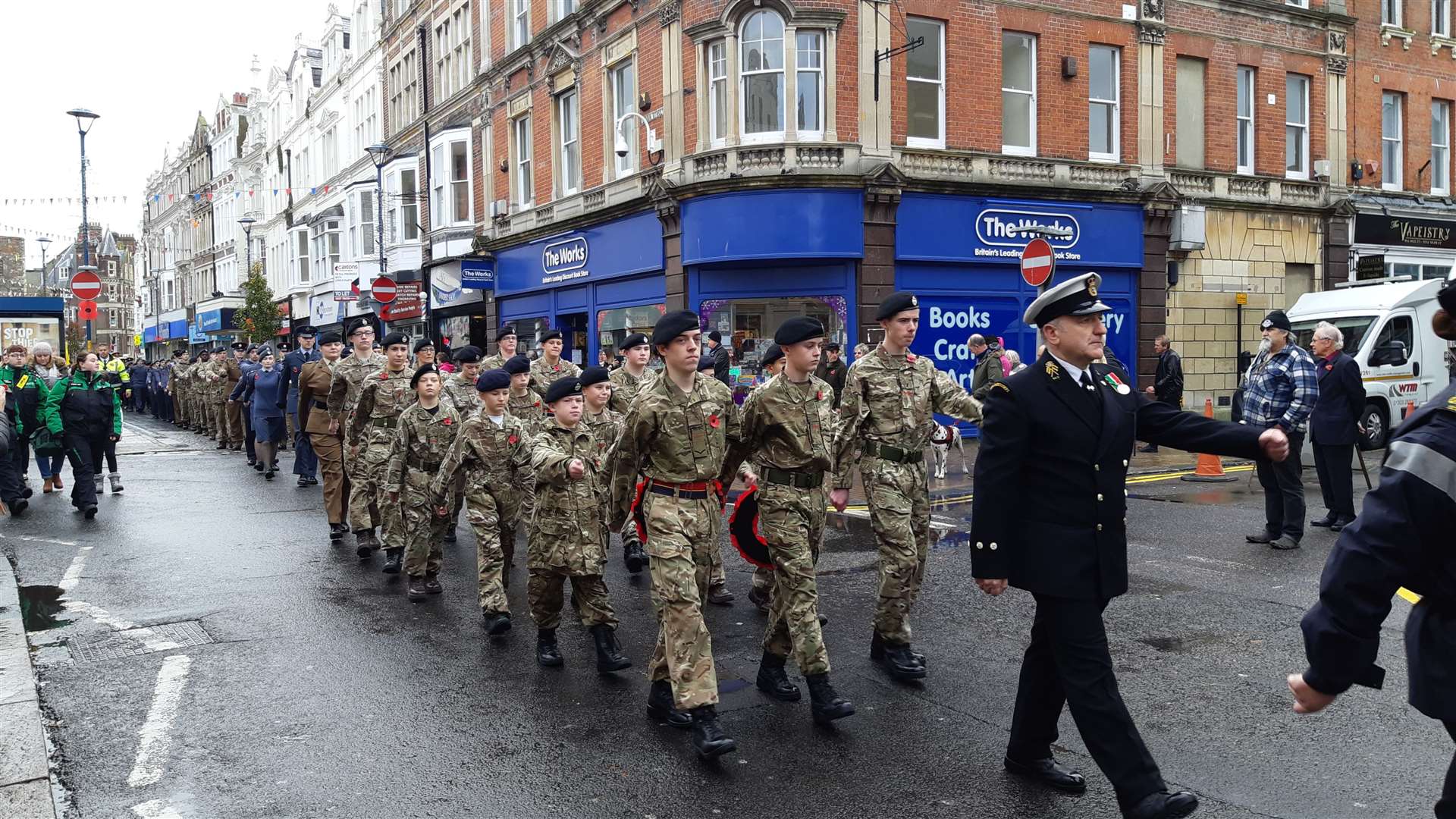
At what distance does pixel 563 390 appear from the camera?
648cm

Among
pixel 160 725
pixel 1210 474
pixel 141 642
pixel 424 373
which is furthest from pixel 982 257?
pixel 160 725

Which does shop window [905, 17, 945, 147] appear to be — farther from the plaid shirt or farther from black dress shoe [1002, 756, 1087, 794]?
black dress shoe [1002, 756, 1087, 794]

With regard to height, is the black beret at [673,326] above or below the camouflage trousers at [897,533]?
above

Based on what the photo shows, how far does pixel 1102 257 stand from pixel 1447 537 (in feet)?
65.5

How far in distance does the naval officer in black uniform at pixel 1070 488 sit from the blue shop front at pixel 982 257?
15300 mm

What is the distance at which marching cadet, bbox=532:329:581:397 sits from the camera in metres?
10.7

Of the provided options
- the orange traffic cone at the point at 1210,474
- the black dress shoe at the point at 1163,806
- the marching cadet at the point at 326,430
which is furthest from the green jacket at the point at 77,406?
the orange traffic cone at the point at 1210,474

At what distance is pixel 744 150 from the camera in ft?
62.3

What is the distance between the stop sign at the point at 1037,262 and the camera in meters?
14.0

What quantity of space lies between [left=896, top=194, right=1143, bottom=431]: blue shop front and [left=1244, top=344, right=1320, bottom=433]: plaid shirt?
31.0 ft

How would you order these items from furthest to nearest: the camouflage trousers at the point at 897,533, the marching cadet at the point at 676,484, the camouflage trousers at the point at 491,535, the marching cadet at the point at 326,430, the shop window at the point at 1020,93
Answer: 1. the shop window at the point at 1020,93
2. the marching cadet at the point at 326,430
3. the camouflage trousers at the point at 491,535
4. the camouflage trousers at the point at 897,533
5. the marching cadet at the point at 676,484

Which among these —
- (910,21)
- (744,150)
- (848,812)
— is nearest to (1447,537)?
(848,812)

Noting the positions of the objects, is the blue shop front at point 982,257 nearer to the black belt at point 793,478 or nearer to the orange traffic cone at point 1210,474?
the orange traffic cone at point 1210,474

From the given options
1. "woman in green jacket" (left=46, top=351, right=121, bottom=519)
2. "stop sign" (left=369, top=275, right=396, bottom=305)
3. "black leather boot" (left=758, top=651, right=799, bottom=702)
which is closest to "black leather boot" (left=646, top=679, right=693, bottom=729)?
"black leather boot" (left=758, top=651, right=799, bottom=702)
